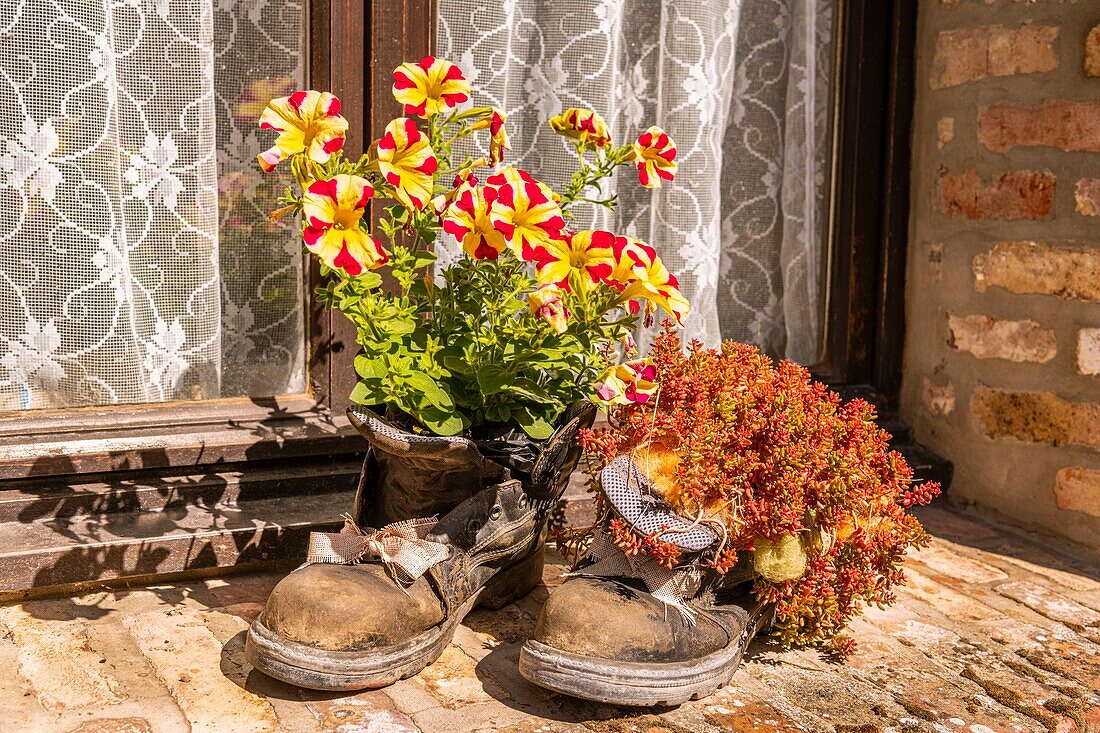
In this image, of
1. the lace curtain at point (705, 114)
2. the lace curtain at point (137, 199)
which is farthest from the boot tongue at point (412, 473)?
the lace curtain at point (705, 114)

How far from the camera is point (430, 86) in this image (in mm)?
1818

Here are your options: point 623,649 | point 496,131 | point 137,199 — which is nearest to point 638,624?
point 623,649

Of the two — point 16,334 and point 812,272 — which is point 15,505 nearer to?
point 16,334

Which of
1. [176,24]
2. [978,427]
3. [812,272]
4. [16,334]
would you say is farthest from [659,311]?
[16,334]

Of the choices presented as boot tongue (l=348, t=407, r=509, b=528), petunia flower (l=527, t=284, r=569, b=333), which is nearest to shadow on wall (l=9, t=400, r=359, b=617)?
boot tongue (l=348, t=407, r=509, b=528)

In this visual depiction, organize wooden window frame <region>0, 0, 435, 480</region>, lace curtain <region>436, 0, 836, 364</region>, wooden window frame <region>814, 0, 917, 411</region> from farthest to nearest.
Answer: wooden window frame <region>814, 0, 917, 411</region> → lace curtain <region>436, 0, 836, 364</region> → wooden window frame <region>0, 0, 435, 480</region>

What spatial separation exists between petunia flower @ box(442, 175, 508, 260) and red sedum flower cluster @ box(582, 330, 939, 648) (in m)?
0.41

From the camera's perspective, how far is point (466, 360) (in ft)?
6.00

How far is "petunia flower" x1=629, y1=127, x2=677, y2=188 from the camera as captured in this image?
6.30ft

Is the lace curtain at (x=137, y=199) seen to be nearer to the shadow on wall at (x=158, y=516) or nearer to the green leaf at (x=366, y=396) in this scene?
the shadow on wall at (x=158, y=516)

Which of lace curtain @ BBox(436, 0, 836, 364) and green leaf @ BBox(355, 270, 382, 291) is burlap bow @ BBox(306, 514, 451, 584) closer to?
green leaf @ BBox(355, 270, 382, 291)

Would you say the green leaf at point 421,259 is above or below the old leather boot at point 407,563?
above

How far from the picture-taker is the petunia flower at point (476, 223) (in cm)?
165

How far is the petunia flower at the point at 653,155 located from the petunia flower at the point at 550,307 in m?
0.40
